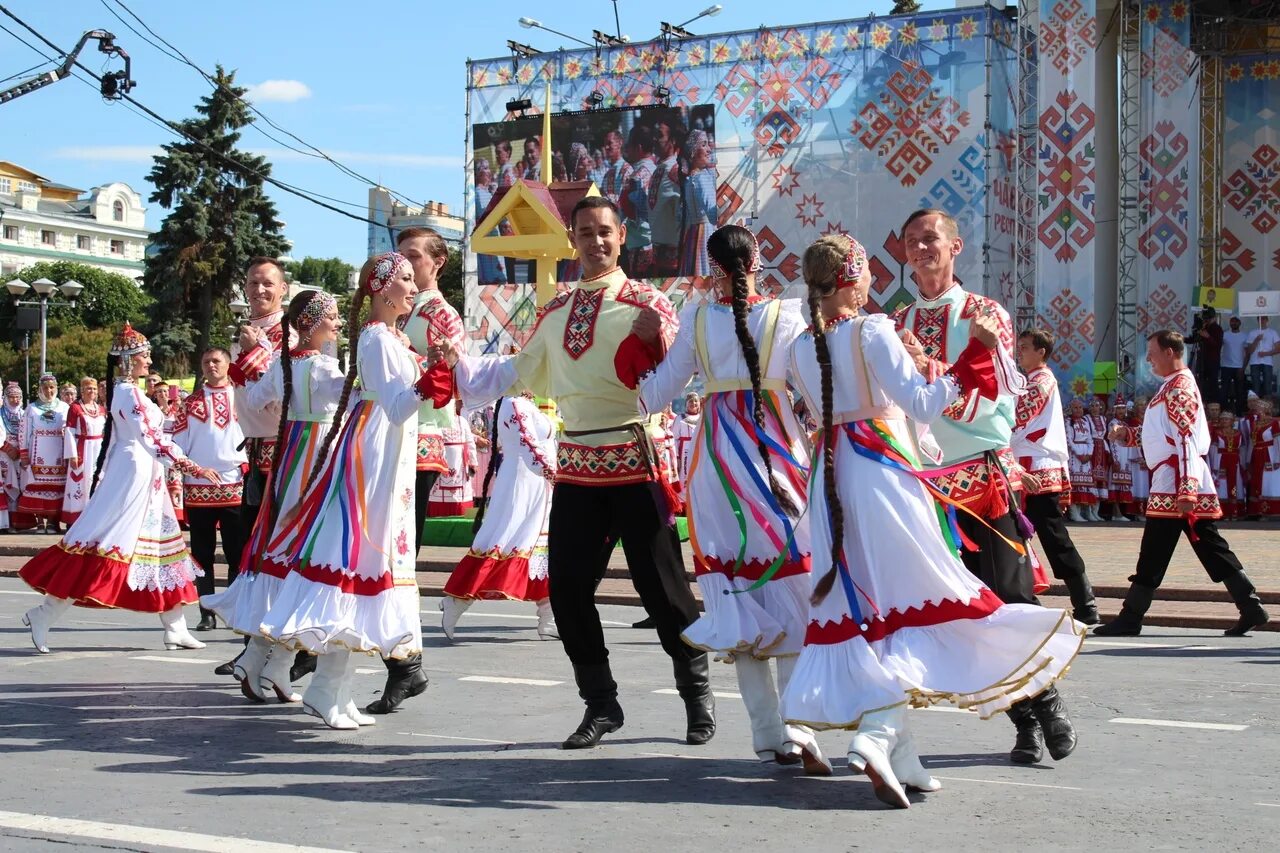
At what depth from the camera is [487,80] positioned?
35.8m

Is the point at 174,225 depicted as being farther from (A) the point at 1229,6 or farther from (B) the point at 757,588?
(B) the point at 757,588

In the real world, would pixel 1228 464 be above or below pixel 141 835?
above

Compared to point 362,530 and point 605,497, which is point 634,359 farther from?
point 362,530

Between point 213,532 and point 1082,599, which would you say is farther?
point 1082,599

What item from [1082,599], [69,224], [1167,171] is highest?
[69,224]

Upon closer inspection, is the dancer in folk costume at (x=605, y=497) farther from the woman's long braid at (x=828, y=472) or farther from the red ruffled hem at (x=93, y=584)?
the red ruffled hem at (x=93, y=584)

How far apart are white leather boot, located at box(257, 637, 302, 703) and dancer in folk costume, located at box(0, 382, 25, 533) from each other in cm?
1538

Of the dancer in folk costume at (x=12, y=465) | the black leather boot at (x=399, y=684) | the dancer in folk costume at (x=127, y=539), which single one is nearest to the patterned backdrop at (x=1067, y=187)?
the dancer in folk costume at (x=12, y=465)

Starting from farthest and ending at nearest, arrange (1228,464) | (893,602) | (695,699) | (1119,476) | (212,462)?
(1119,476) → (1228,464) → (212,462) → (695,699) → (893,602)

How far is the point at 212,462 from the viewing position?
10.7 meters

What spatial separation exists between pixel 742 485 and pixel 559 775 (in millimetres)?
1241

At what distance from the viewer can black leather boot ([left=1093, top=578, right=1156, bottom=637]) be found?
10.7 meters

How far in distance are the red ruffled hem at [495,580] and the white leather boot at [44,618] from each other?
2.36m

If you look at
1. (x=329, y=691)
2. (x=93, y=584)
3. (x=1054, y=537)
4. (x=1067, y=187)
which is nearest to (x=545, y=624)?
(x=93, y=584)
